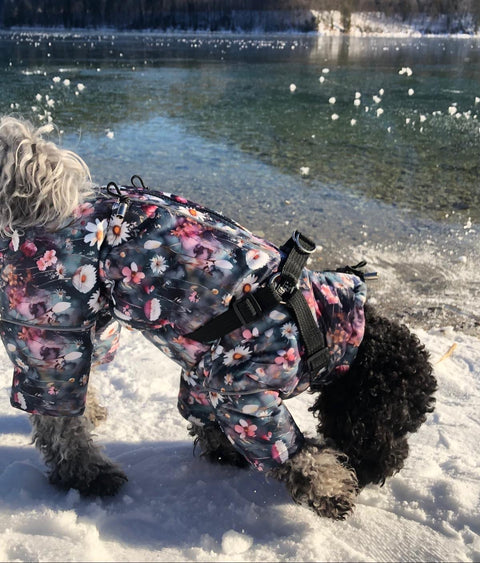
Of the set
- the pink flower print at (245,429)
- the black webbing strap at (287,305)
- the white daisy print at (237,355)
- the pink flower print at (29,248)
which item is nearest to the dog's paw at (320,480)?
the pink flower print at (245,429)

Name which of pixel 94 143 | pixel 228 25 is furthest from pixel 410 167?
pixel 228 25

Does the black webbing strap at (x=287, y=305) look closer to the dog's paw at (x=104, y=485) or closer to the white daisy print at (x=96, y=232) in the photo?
the white daisy print at (x=96, y=232)

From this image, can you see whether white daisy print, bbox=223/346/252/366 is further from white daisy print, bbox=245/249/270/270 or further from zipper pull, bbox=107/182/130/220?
zipper pull, bbox=107/182/130/220

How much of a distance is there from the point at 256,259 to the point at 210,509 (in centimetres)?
115

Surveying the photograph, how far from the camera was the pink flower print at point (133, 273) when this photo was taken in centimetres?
210

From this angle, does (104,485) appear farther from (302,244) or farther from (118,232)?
(302,244)

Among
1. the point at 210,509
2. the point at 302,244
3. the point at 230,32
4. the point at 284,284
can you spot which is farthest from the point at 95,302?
the point at 230,32

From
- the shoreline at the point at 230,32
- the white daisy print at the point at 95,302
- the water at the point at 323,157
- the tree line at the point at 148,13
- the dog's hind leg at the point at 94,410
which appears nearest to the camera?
the white daisy print at the point at 95,302

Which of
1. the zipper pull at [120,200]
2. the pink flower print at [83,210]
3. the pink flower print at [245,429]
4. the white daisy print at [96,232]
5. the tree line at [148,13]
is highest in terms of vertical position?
the tree line at [148,13]

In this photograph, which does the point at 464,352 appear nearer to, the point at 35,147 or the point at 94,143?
the point at 35,147

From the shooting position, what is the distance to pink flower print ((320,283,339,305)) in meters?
2.24

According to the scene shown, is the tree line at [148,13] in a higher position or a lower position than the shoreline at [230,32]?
higher

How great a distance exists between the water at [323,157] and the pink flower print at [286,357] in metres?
3.12

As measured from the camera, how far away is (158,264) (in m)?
2.09
